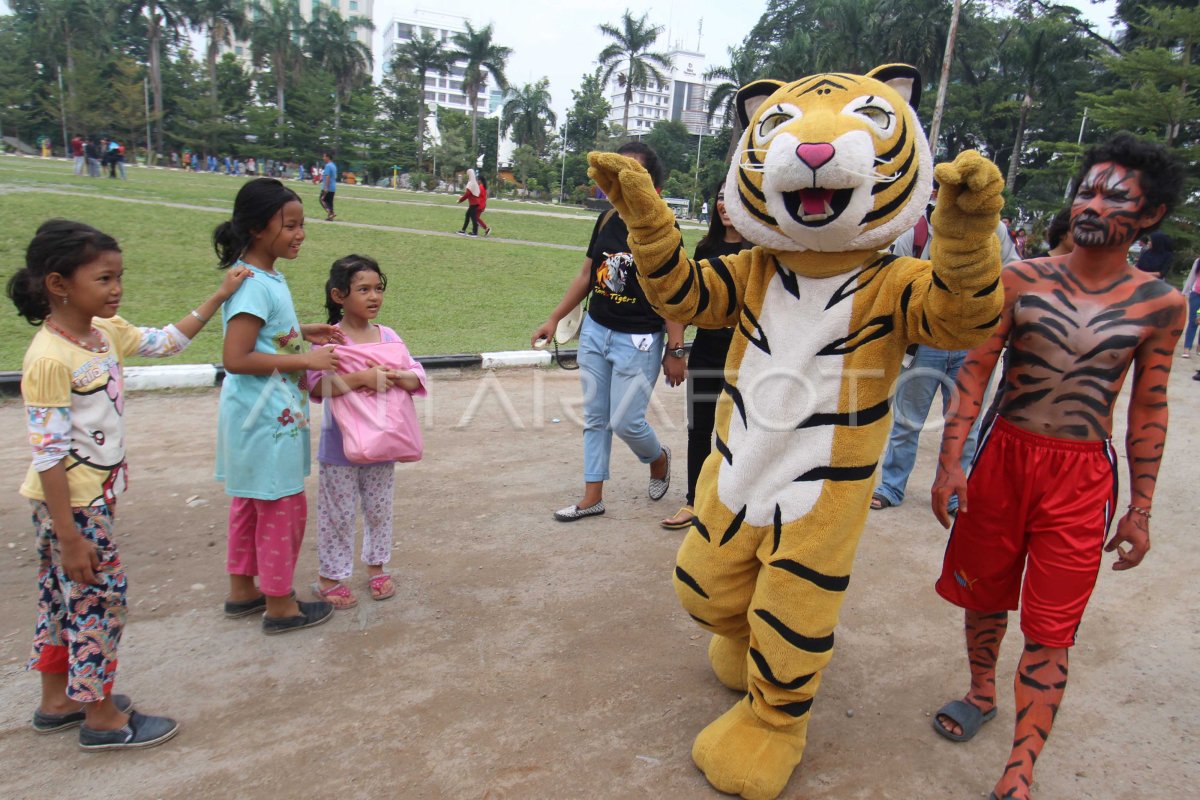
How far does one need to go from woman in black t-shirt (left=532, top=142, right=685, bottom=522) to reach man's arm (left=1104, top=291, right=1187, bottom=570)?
7.13ft

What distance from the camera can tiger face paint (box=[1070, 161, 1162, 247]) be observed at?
8.20ft

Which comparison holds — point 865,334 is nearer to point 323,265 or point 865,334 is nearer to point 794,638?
point 794,638

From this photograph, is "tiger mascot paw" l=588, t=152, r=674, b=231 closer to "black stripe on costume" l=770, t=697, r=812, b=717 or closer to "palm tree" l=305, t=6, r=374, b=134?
"black stripe on costume" l=770, t=697, r=812, b=717

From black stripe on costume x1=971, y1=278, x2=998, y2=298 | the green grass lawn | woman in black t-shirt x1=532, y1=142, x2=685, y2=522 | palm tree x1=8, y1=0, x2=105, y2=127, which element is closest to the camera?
black stripe on costume x1=971, y1=278, x2=998, y2=298

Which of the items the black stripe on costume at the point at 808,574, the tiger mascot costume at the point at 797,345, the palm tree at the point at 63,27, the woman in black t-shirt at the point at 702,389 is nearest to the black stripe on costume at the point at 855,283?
the tiger mascot costume at the point at 797,345

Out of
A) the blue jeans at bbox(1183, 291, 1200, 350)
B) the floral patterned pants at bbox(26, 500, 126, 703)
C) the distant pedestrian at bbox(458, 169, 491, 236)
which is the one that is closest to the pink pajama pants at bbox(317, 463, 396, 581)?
the floral patterned pants at bbox(26, 500, 126, 703)

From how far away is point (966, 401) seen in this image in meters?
2.71

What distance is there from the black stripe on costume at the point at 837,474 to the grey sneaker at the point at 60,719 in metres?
2.35

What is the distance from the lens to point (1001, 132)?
131ft

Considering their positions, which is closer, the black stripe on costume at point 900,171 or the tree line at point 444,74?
the black stripe on costume at point 900,171

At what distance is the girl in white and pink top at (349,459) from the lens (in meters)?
3.40

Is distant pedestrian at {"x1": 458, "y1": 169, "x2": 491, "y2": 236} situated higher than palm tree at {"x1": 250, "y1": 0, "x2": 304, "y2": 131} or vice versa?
palm tree at {"x1": 250, "y1": 0, "x2": 304, "y2": 131}

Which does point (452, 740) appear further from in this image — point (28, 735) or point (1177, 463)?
point (1177, 463)

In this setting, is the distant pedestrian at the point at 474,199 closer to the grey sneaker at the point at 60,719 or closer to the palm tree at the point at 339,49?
the grey sneaker at the point at 60,719
